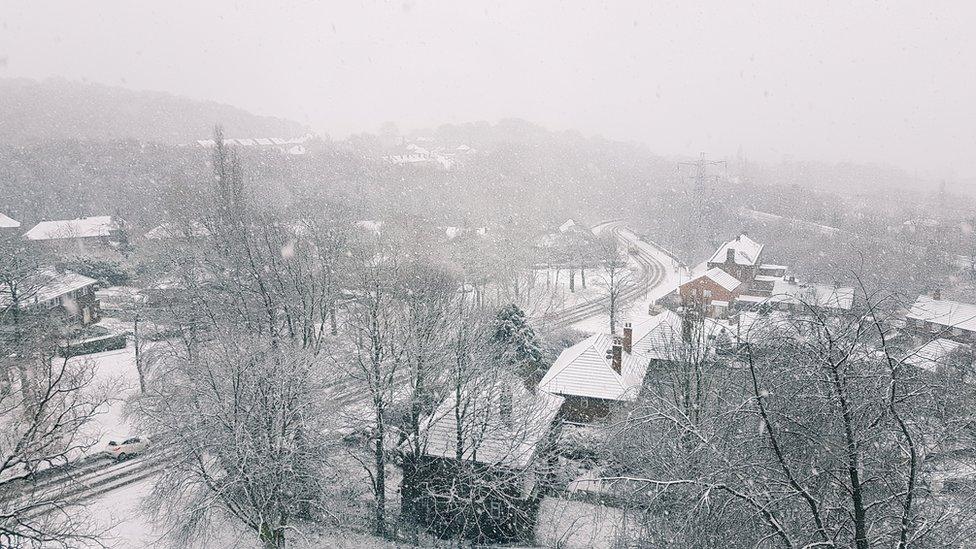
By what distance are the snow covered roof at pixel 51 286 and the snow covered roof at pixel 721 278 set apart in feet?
130

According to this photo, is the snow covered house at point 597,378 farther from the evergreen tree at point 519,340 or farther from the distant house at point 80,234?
the distant house at point 80,234

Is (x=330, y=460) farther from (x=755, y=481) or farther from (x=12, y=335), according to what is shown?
(x=12, y=335)

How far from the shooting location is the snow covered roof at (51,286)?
82.1ft

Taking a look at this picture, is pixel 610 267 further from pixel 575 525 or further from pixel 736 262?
pixel 575 525

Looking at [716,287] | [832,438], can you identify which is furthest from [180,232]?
[832,438]

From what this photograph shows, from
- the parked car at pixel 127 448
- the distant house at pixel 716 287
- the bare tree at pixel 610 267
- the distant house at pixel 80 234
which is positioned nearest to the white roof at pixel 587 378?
the parked car at pixel 127 448

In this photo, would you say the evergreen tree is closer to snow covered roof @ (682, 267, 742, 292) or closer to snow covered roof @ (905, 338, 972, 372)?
snow covered roof @ (905, 338, 972, 372)

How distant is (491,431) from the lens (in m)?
16.2

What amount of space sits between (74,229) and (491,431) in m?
45.3

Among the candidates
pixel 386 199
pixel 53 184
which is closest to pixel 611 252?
pixel 386 199

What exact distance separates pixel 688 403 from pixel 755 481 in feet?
26.8

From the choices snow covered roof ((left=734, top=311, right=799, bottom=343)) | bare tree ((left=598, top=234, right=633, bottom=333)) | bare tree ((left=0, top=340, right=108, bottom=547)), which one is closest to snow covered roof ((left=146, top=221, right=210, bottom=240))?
bare tree ((left=0, top=340, right=108, bottom=547))

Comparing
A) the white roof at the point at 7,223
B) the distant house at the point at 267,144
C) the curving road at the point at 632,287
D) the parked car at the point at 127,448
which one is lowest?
the parked car at the point at 127,448

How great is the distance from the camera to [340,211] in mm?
45938
